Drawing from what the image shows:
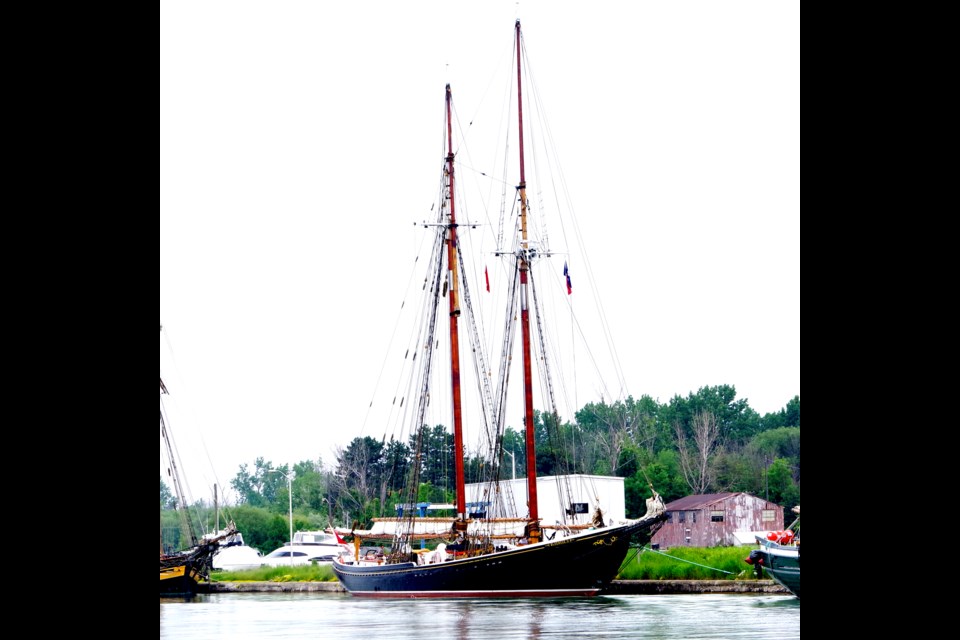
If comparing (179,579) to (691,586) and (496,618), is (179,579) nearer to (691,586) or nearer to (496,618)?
(496,618)

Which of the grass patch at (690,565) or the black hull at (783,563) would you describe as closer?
the black hull at (783,563)

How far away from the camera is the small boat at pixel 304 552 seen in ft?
64.8

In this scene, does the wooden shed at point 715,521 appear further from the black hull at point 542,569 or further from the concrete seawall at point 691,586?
the black hull at point 542,569

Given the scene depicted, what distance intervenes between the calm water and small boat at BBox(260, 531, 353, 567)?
120 inches

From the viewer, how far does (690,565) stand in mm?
17172

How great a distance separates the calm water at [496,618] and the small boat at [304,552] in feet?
10.0

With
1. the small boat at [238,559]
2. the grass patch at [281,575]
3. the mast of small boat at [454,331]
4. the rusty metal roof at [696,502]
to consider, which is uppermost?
the mast of small boat at [454,331]

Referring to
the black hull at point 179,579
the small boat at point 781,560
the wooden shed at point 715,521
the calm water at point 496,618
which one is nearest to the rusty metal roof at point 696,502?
the wooden shed at point 715,521

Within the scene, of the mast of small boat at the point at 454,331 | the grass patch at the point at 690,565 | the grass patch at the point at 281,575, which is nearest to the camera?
the mast of small boat at the point at 454,331
